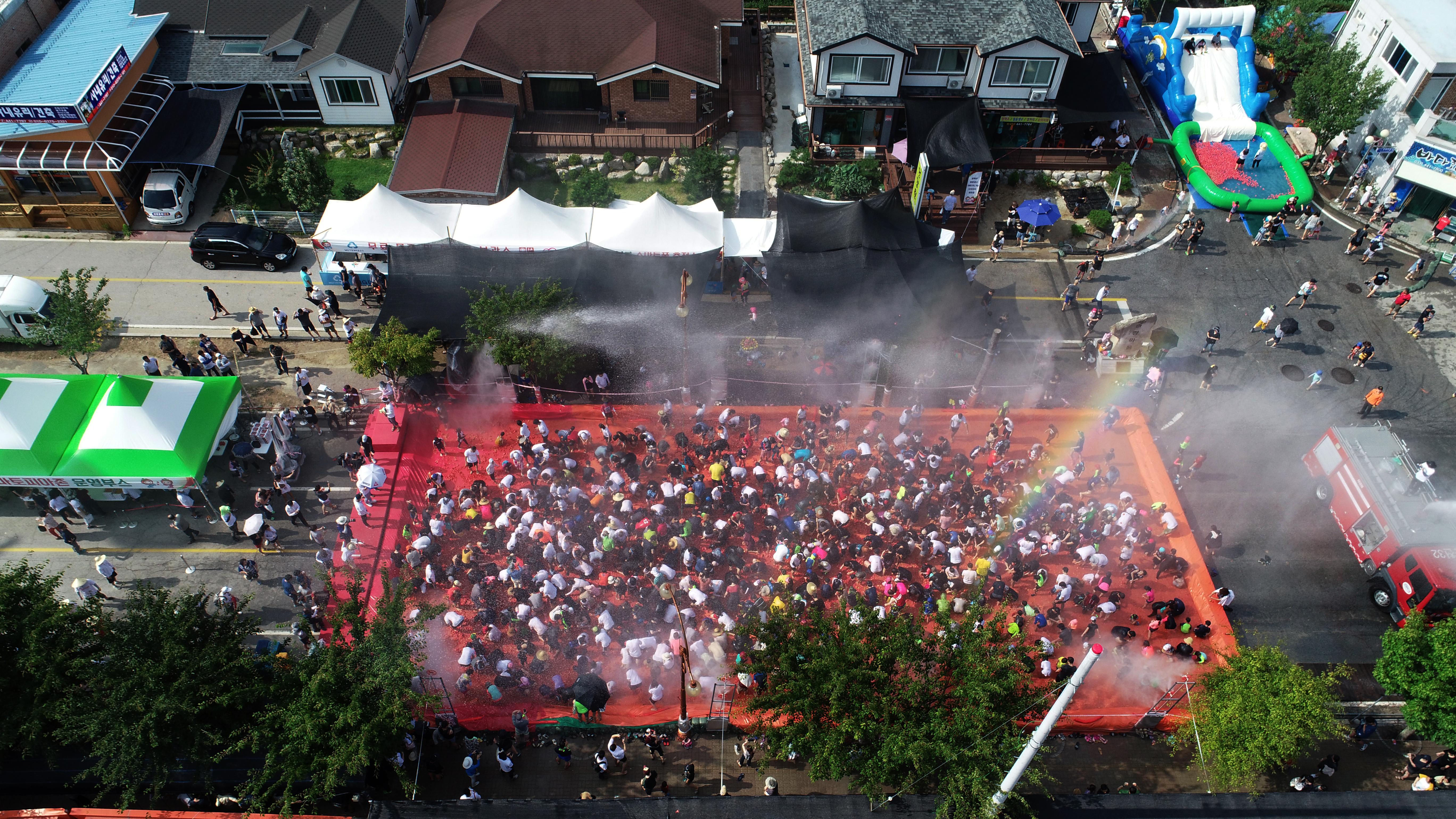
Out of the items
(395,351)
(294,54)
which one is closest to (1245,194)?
(395,351)

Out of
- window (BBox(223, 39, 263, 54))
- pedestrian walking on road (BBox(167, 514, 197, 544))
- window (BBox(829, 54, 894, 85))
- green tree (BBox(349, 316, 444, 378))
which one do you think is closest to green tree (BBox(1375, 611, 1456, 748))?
window (BBox(829, 54, 894, 85))

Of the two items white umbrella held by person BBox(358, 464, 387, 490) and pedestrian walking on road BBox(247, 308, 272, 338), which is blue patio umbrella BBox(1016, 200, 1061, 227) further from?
pedestrian walking on road BBox(247, 308, 272, 338)

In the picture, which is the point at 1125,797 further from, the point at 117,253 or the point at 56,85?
the point at 56,85

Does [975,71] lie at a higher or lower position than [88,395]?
higher

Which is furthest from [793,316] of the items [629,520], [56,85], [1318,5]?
[1318,5]

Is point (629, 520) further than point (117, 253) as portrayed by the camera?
No

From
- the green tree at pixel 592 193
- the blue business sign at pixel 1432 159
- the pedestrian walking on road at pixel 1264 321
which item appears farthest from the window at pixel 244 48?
the blue business sign at pixel 1432 159

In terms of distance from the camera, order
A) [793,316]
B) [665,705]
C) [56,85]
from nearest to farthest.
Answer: [665,705]
[793,316]
[56,85]
